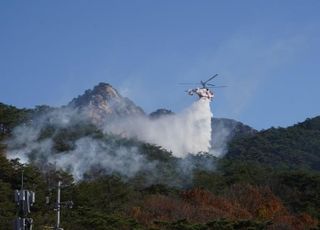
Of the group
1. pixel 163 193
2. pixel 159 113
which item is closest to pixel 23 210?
pixel 163 193

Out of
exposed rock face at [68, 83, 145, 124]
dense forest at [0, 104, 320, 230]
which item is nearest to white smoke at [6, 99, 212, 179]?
dense forest at [0, 104, 320, 230]

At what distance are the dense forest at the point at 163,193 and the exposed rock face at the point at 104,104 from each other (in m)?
39.6

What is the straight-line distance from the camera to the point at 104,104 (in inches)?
5531

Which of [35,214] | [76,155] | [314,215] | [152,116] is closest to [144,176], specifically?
[76,155]

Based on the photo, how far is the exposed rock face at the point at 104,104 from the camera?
138250 millimetres

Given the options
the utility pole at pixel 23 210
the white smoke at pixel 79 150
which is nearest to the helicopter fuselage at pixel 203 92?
the white smoke at pixel 79 150

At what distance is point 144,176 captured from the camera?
250 feet

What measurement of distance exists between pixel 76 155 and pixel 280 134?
53176mm

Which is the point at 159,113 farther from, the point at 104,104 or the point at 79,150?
the point at 79,150

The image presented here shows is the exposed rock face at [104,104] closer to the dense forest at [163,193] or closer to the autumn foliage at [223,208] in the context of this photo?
the dense forest at [163,193]

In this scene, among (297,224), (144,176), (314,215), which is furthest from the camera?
(144,176)

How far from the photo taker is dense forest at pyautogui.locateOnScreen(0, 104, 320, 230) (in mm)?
46031

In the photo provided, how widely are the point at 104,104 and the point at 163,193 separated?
251 ft

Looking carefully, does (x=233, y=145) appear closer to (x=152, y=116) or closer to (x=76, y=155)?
(x=152, y=116)
